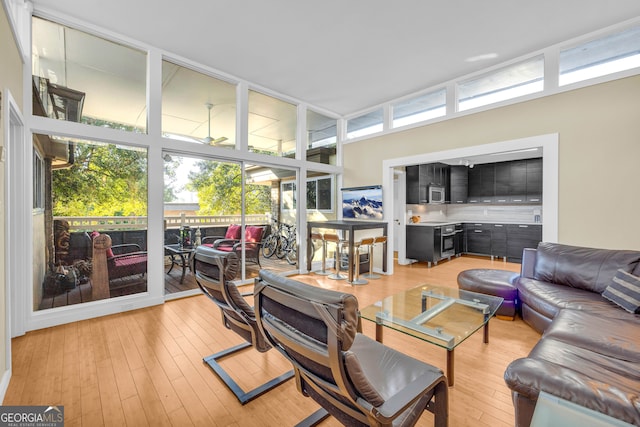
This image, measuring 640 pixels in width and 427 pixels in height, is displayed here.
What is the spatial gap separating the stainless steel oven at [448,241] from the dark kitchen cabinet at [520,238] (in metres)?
1.21

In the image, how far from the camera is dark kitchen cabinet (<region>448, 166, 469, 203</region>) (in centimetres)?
748

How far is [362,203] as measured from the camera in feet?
18.9

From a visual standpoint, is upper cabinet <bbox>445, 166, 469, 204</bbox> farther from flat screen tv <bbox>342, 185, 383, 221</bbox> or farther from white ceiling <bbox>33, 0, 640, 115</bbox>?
white ceiling <bbox>33, 0, 640, 115</bbox>

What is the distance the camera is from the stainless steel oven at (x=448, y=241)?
256 inches

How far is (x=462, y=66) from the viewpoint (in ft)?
13.4

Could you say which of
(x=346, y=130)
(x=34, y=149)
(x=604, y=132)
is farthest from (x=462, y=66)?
(x=34, y=149)

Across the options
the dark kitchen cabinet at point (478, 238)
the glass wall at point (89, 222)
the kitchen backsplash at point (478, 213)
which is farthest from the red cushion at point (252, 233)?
the dark kitchen cabinet at point (478, 238)

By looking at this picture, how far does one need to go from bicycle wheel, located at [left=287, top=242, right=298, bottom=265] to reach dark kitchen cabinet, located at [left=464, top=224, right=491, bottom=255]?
475cm

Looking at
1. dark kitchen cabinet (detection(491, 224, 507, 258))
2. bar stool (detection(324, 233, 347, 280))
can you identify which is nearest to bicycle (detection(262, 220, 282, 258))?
bar stool (detection(324, 233, 347, 280))

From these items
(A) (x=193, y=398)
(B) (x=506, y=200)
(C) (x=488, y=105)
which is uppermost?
(C) (x=488, y=105)

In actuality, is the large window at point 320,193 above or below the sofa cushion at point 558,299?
above

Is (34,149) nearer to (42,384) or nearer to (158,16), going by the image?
(158,16)

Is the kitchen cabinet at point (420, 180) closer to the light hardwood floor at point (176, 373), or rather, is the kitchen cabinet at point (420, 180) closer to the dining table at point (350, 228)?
the dining table at point (350, 228)

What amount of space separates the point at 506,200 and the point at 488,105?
381 cm
